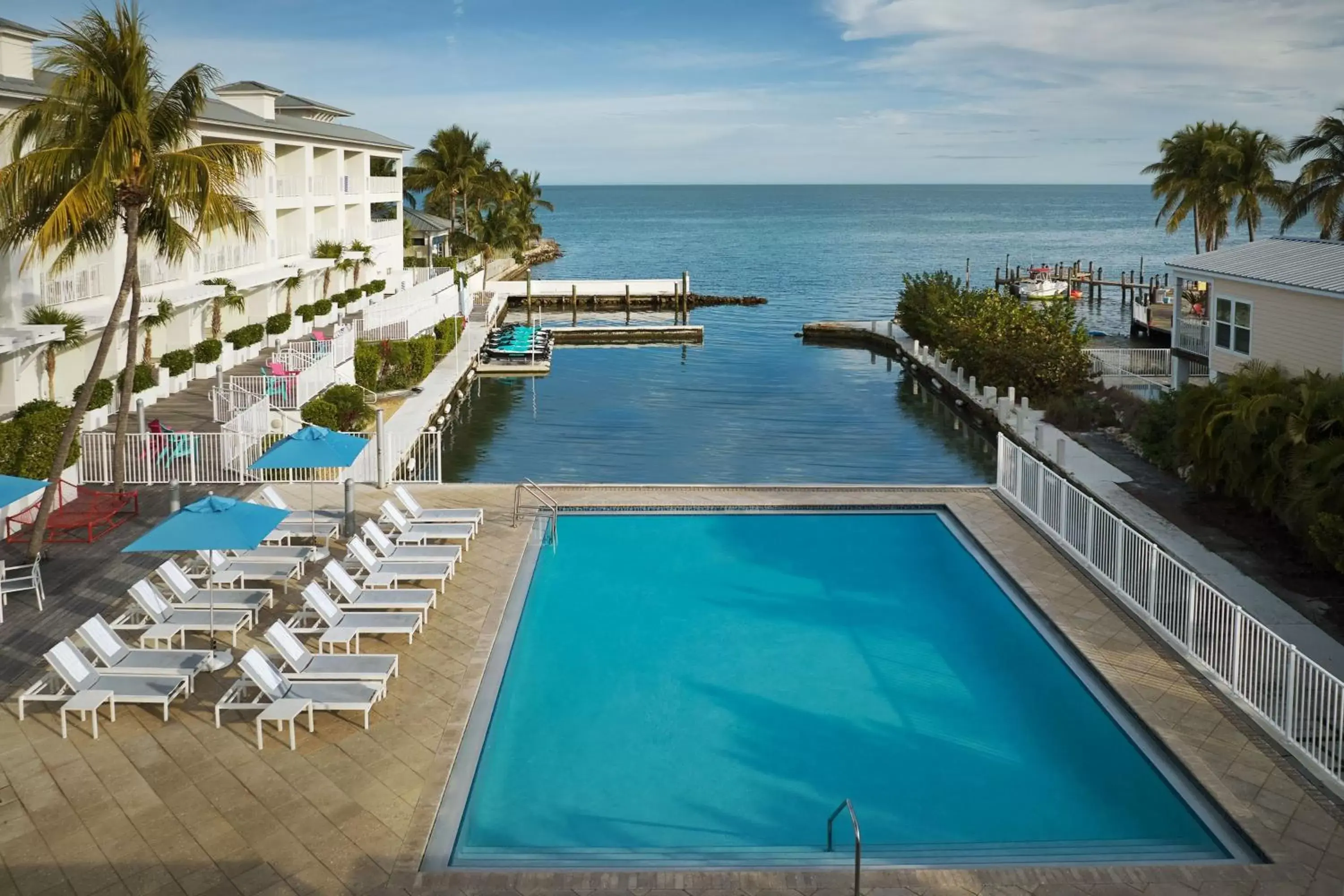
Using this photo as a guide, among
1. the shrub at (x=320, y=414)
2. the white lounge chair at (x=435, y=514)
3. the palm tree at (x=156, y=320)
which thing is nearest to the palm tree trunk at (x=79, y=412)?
the white lounge chair at (x=435, y=514)

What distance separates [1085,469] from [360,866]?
19.2 meters

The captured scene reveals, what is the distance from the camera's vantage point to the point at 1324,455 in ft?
52.1

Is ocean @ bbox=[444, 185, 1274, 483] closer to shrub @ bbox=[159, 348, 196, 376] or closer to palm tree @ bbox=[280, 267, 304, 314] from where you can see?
shrub @ bbox=[159, 348, 196, 376]

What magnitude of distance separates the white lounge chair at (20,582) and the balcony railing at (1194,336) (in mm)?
25620

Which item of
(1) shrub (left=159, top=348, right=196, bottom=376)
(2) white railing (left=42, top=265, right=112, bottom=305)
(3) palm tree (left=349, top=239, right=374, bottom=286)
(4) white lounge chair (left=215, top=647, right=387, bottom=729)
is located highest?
(3) palm tree (left=349, top=239, right=374, bottom=286)

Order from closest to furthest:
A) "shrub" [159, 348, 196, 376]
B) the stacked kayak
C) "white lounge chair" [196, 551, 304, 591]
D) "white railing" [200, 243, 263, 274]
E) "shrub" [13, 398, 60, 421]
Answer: "white lounge chair" [196, 551, 304, 591]
"shrub" [13, 398, 60, 421]
"shrub" [159, 348, 196, 376]
"white railing" [200, 243, 263, 274]
the stacked kayak

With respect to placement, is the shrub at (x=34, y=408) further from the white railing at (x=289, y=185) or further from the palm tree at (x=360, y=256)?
the palm tree at (x=360, y=256)

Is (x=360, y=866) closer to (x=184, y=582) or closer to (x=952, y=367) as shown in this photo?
(x=184, y=582)

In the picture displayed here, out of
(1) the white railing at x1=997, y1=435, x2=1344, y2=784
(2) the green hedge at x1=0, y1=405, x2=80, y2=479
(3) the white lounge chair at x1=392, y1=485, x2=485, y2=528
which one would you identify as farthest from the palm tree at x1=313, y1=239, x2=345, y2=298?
(1) the white railing at x1=997, y1=435, x2=1344, y2=784

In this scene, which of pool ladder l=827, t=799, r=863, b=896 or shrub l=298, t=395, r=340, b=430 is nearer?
pool ladder l=827, t=799, r=863, b=896

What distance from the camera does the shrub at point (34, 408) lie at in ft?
68.0

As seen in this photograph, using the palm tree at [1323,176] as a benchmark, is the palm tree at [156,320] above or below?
below

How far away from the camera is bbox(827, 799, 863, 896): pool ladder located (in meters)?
8.16

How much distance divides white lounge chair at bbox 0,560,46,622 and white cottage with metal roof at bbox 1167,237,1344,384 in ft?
70.7
